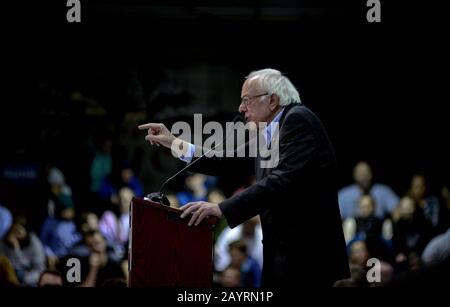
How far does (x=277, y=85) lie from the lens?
3053 millimetres

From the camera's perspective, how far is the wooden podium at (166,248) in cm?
269

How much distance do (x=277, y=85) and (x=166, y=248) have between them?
779 mm

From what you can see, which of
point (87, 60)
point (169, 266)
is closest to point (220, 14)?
point (87, 60)

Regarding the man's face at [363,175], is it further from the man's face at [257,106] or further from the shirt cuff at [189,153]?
the man's face at [257,106]

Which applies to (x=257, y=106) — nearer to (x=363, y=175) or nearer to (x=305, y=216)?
(x=305, y=216)

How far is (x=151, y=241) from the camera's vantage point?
2701 millimetres

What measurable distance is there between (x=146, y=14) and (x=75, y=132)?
1.53 meters

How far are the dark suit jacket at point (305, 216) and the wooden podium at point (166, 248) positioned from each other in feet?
0.69

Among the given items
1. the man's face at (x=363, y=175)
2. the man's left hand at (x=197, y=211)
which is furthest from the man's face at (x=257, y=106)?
the man's face at (x=363, y=175)

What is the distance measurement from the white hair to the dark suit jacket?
0.45 feet

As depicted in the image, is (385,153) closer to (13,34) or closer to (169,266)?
(13,34)

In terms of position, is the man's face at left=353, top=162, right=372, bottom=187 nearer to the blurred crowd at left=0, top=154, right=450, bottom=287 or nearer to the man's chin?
the blurred crowd at left=0, top=154, right=450, bottom=287
